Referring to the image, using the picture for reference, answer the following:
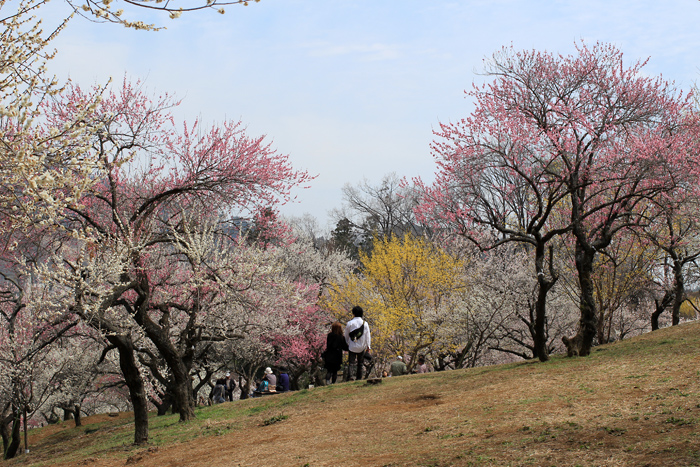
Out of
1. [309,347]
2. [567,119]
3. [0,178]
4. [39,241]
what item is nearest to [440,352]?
[309,347]

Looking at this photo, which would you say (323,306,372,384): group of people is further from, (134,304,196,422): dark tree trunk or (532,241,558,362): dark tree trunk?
(532,241,558,362): dark tree trunk

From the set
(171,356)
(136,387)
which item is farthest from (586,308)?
(136,387)

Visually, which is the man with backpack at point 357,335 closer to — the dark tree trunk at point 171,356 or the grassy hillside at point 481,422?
the grassy hillside at point 481,422

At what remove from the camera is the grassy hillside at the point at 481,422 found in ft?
19.4

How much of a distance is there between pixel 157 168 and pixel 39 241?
135 inches

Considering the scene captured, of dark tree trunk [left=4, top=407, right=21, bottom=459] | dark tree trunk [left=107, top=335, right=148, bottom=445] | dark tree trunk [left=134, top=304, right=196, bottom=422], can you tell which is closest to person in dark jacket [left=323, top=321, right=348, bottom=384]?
dark tree trunk [left=134, top=304, right=196, bottom=422]

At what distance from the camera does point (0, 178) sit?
6.26 meters

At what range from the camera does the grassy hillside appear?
5.92 m

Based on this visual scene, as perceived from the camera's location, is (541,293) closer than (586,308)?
Yes

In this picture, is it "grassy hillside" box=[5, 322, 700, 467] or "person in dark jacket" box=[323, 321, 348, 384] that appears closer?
"grassy hillside" box=[5, 322, 700, 467]

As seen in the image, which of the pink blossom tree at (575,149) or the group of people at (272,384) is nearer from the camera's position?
the pink blossom tree at (575,149)

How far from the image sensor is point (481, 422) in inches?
309

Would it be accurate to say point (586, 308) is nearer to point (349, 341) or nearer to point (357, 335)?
point (357, 335)

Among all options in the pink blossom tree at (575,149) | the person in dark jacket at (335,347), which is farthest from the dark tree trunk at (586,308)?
the person in dark jacket at (335,347)
